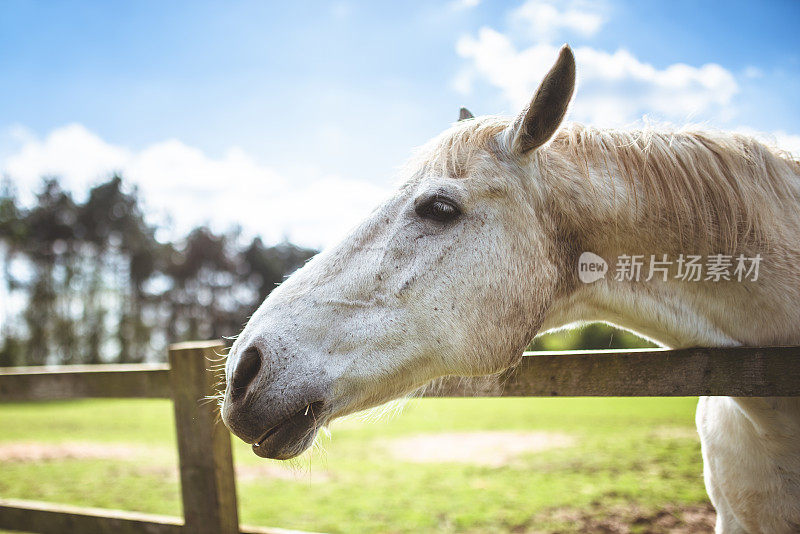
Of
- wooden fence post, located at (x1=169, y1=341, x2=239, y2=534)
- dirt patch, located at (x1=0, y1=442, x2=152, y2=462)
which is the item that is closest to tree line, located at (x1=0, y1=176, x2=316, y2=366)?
dirt patch, located at (x1=0, y1=442, x2=152, y2=462)

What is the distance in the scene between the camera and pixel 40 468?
A: 824 centimetres

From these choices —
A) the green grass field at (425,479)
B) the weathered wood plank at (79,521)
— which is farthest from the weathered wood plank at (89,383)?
the green grass field at (425,479)

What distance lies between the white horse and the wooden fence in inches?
5.6

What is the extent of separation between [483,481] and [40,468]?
7.33 metres

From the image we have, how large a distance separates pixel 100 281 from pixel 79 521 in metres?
38.9

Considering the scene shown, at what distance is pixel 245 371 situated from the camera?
5.35ft

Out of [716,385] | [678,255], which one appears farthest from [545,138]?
[716,385]

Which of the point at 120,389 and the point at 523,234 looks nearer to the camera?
the point at 523,234

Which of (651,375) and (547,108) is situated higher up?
(547,108)

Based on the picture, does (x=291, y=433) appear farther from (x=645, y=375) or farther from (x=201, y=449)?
(x=645, y=375)

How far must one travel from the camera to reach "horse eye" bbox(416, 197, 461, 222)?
1.84 meters

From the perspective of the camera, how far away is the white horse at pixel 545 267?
1731 mm

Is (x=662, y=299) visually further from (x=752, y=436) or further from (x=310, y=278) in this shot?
(x=310, y=278)

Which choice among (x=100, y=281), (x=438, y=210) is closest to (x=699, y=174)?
(x=438, y=210)
